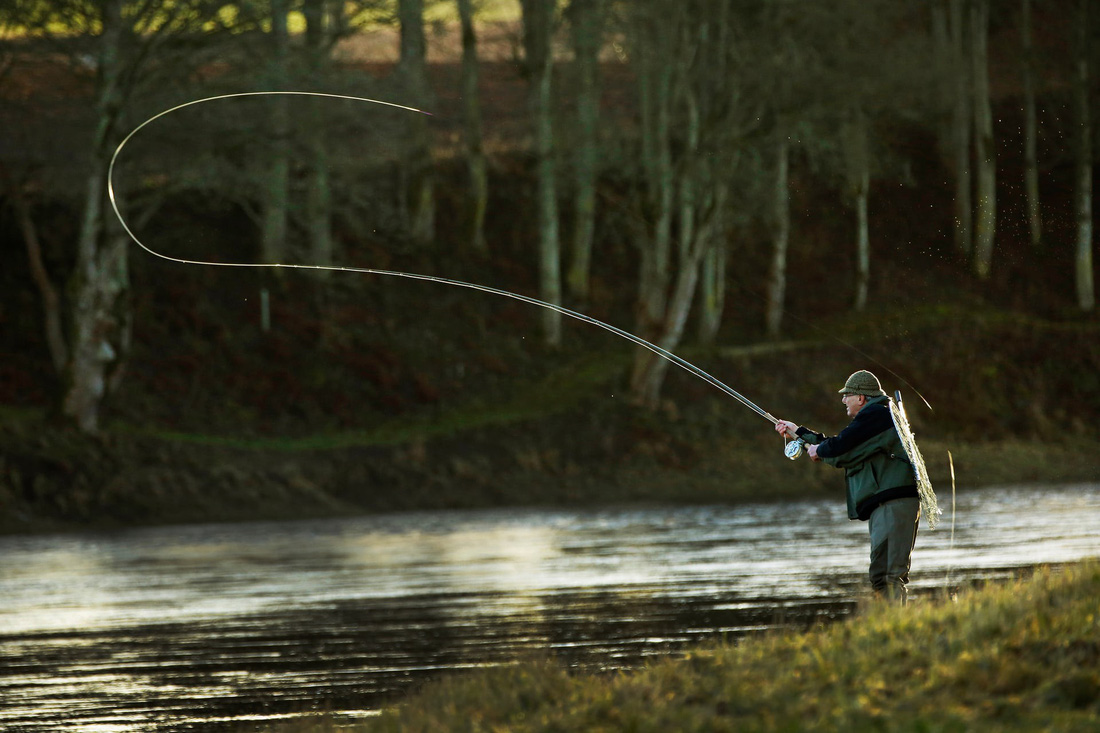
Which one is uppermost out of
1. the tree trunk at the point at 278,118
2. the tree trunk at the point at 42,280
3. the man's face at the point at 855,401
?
the tree trunk at the point at 278,118

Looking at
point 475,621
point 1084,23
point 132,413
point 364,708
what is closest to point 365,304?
point 132,413

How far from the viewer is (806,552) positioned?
17.8 meters

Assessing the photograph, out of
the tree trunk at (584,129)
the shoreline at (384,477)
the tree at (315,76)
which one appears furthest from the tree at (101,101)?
the tree trunk at (584,129)

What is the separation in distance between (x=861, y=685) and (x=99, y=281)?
21.6 metres

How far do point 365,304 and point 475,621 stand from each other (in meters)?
25.4

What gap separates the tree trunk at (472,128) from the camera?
3662cm

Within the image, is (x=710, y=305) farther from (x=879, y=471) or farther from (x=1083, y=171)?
(x=879, y=471)

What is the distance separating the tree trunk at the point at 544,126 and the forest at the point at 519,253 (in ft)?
0.33

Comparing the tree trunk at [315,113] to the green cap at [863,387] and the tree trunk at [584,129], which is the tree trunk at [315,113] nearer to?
the tree trunk at [584,129]

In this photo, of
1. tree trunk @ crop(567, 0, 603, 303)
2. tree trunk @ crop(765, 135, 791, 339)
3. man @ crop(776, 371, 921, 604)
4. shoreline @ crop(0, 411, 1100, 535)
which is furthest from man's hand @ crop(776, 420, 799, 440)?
tree trunk @ crop(765, 135, 791, 339)

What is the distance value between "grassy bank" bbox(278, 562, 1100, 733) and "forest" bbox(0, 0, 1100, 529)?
31.5 feet

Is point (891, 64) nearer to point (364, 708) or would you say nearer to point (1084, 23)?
point (1084, 23)

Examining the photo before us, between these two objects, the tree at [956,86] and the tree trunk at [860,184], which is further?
the tree at [956,86]

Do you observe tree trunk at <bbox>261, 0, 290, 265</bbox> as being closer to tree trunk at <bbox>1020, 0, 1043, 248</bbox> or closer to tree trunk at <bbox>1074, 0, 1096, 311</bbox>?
tree trunk at <bbox>1074, 0, 1096, 311</bbox>
